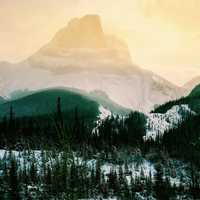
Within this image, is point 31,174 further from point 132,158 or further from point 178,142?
point 178,142

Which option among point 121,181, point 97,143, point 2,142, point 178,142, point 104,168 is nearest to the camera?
point 121,181

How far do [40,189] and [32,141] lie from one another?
66.3 meters

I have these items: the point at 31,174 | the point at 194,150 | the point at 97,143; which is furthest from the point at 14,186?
the point at 194,150

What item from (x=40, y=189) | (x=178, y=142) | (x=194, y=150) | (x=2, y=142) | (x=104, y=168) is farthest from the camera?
(x=178, y=142)

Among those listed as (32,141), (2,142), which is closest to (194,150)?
(32,141)

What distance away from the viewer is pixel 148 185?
108750 mm

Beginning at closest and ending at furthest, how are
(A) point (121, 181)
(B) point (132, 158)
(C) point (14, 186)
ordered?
1. (C) point (14, 186)
2. (A) point (121, 181)
3. (B) point (132, 158)

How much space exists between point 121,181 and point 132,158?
4420 centimetres

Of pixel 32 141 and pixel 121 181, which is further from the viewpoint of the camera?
pixel 32 141

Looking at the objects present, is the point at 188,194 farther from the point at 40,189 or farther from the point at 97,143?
the point at 97,143

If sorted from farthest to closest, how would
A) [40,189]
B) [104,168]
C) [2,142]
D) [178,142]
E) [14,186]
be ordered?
1. [178,142]
2. [2,142]
3. [104,168]
4. [40,189]
5. [14,186]

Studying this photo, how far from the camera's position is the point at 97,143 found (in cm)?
17112

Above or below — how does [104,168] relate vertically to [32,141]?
below

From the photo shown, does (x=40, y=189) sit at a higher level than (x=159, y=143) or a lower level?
lower
